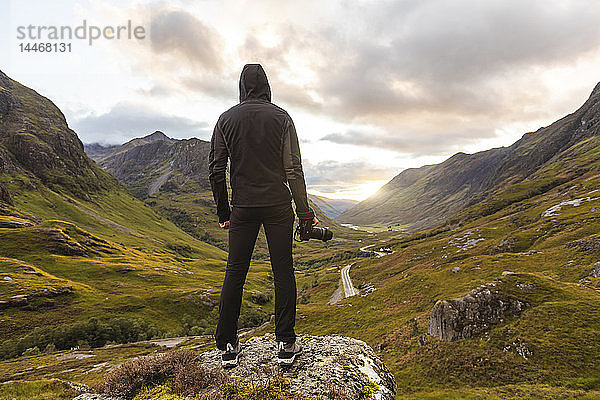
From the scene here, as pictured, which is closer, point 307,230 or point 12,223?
point 307,230

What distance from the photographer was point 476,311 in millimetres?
27422

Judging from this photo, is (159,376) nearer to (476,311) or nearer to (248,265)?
(248,265)

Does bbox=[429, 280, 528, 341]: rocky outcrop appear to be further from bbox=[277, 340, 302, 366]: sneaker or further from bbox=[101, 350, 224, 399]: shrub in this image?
bbox=[101, 350, 224, 399]: shrub

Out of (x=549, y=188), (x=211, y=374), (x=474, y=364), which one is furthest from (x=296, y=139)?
(x=549, y=188)

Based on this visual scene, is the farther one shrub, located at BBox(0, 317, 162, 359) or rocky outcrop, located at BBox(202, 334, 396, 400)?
shrub, located at BBox(0, 317, 162, 359)

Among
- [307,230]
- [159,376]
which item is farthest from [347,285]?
[159,376]

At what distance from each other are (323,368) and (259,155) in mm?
5334

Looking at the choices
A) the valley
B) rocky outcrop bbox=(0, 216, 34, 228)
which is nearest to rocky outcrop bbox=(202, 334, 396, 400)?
the valley

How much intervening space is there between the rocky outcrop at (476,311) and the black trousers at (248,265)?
28.9 meters

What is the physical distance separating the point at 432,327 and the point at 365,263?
400ft

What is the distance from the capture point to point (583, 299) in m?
24.9

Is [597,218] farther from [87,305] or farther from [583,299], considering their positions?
[87,305]

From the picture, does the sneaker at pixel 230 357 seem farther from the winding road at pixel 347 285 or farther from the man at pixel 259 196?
the winding road at pixel 347 285

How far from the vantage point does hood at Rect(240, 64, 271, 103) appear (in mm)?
6898
